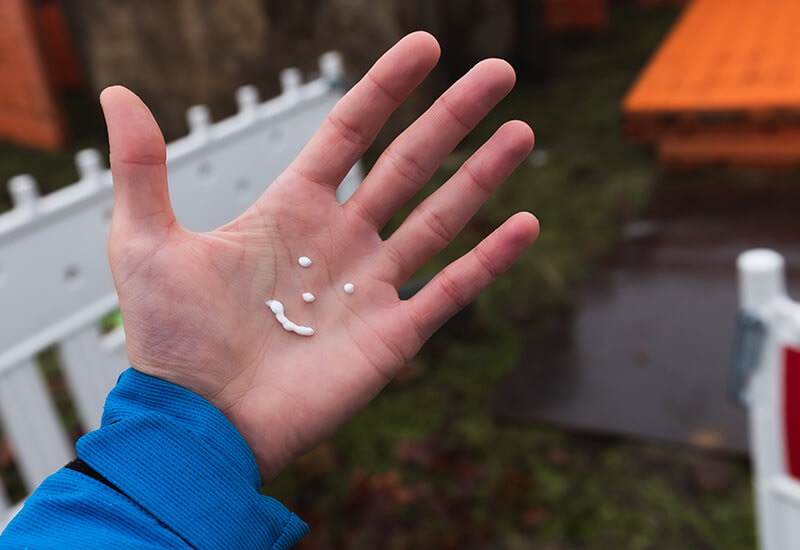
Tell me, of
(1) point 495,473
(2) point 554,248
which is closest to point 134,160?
(1) point 495,473

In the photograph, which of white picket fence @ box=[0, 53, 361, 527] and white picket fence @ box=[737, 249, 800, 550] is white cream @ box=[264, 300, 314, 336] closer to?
white picket fence @ box=[737, 249, 800, 550]

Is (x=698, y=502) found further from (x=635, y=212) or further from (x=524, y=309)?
(x=635, y=212)

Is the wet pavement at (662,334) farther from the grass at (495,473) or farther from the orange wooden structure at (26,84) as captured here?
the orange wooden structure at (26,84)

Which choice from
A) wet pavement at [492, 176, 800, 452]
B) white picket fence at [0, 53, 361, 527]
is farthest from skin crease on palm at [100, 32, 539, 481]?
wet pavement at [492, 176, 800, 452]

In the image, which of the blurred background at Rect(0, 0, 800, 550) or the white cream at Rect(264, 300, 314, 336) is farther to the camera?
the blurred background at Rect(0, 0, 800, 550)

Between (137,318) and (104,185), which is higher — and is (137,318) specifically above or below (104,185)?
above

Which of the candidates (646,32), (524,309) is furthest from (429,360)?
(646,32)
